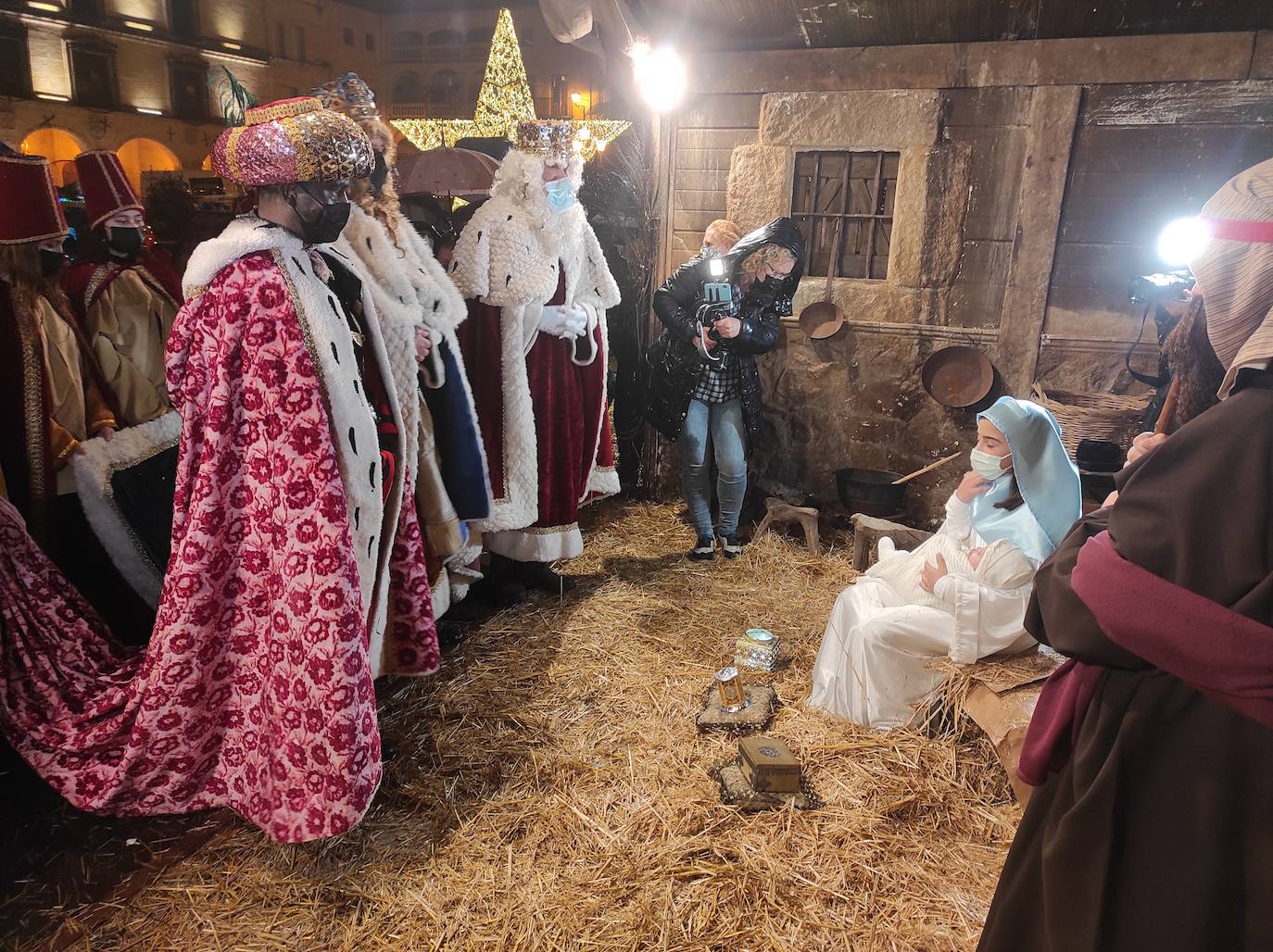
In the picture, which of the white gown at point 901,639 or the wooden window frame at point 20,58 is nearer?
the white gown at point 901,639

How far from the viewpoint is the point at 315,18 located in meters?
26.1

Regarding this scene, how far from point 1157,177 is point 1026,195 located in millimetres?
709

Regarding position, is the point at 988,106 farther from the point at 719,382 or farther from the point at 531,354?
the point at 531,354

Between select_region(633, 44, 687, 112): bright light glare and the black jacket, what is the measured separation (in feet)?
4.56

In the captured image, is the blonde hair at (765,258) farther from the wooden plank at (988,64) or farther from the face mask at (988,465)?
the face mask at (988,465)

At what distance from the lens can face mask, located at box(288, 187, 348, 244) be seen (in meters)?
2.25

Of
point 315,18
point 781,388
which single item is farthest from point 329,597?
point 315,18

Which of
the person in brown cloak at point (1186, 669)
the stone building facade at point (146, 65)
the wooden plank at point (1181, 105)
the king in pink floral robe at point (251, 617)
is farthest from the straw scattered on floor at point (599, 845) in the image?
the stone building facade at point (146, 65)

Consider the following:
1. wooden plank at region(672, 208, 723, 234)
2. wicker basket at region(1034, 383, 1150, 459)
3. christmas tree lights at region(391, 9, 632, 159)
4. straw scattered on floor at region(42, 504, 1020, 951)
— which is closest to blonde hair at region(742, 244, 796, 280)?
wooden plank at region(672, 208, 723, 234)

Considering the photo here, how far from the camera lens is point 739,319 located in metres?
4.71

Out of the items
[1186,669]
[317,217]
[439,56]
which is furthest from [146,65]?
[1186,669]

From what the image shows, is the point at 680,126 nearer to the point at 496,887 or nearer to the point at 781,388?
the point at 781,388

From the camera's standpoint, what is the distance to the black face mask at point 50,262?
308 centimetres

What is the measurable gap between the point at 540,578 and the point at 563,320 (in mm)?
1488
